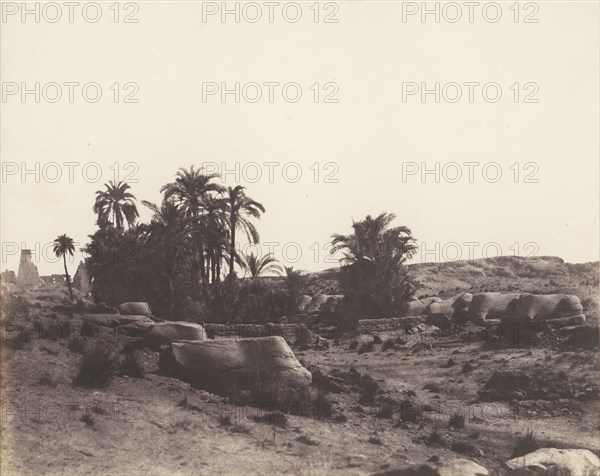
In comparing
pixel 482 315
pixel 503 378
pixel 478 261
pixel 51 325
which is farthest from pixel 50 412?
pixel 478 261

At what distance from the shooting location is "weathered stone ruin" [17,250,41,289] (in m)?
50.0

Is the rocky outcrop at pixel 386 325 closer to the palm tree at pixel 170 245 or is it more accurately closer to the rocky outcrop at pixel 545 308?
the rocky outcrop at pixel 545 308

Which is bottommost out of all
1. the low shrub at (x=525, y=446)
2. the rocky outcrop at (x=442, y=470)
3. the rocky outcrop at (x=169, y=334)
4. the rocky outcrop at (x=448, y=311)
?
the low shrub at (x=525, y=446)

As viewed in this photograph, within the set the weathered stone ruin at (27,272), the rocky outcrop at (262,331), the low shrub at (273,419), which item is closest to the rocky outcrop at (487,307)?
the rocky outcrop at (262,331)

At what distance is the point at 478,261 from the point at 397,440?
53.7 metres

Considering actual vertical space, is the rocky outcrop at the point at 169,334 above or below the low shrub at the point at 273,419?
above

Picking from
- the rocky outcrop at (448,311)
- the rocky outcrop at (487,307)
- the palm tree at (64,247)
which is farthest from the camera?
the palm tree at (64,247)

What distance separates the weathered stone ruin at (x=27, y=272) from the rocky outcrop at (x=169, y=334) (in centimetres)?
4131

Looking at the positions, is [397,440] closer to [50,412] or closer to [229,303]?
[50,412]

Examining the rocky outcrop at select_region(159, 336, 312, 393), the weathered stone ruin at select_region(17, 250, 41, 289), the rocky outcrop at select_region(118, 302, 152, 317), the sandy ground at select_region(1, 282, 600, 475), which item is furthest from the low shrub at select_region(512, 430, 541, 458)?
the weathered stone ruin at select_region(17, 250, 41, 289)

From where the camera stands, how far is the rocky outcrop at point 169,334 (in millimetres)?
12742

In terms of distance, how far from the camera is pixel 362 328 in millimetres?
24672

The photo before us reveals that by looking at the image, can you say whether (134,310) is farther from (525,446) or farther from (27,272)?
(27,272)

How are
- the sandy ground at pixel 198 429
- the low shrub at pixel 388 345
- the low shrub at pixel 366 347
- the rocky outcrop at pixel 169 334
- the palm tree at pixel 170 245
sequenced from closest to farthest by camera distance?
1. the sandy ground at pixel 198 429
2. the rocky outcrop at pixel 169 334
3. the low shrub at pixel 366 347
4. the low shrub at pixel 388 345
5. the palm tree at pixel 170 245
